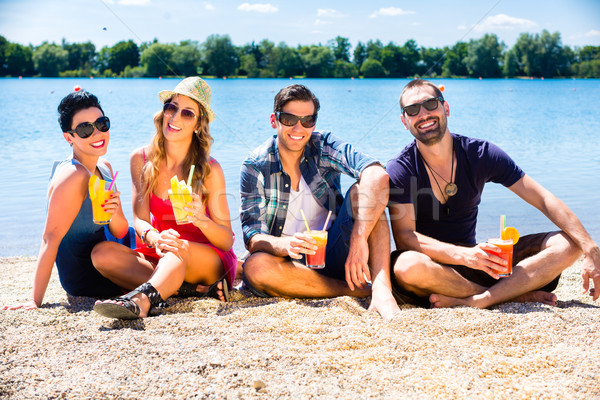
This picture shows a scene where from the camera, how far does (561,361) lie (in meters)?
2.57

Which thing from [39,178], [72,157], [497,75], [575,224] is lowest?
[39,178]

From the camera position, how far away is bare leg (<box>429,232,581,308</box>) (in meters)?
3.50

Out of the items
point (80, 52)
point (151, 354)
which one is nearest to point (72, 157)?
point (151, 354)

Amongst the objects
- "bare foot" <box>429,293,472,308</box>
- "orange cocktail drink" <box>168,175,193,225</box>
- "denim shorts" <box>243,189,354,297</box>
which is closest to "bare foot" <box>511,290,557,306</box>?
"bare foot" <box>429,293,472,308</box>

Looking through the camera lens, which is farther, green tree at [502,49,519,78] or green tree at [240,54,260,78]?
green tree at [240,54,260,78]

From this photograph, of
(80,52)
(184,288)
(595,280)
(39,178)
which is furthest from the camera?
(80,52)

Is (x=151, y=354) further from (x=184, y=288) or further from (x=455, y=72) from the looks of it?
(x=455, y=72)

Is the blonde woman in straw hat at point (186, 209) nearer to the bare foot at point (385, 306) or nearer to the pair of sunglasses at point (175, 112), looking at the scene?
the pair of sunglasses at point (175, 112)

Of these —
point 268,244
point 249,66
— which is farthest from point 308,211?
point 249,66

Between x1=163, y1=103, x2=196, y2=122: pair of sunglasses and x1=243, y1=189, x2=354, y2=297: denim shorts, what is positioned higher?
x1=163, y1=103, x2=196, y2=122: pair of sunglasses

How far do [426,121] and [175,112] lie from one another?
6.29 feet

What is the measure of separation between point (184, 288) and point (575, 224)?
9.42 ft

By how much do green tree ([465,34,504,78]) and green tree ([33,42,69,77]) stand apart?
53.7 metres

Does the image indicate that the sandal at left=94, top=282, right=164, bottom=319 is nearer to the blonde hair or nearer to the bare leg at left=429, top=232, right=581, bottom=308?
the blonde hair
